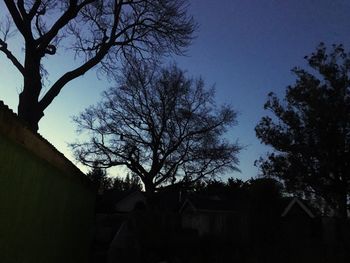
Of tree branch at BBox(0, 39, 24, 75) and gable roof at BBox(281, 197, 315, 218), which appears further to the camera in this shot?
gable roof at BBox(281, 197, 315, 218)

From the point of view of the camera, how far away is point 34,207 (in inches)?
268

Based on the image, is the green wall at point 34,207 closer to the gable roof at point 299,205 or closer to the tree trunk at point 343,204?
the tree trunk at point 343,204

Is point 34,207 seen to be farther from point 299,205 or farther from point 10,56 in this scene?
point 299,205

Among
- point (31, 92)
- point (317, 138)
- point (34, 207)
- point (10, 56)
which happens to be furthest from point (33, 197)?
point (317, 138)

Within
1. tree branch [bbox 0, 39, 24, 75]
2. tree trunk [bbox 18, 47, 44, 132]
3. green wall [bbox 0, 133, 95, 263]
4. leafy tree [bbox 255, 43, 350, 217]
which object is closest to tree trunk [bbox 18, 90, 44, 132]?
tree trunk [bbox 18, 47, 44, 132]

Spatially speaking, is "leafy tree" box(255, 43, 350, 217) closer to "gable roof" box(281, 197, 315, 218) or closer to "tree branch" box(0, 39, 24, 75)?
"gable roof" box(281, 197, 315, 218)

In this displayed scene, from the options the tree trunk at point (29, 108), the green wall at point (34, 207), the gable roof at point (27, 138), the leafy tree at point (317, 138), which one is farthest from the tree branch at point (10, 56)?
the leafy tree at point (317, 138)

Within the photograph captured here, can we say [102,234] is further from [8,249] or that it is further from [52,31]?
[8,249]

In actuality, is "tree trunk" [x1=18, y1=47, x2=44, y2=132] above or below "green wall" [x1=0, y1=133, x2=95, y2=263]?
above

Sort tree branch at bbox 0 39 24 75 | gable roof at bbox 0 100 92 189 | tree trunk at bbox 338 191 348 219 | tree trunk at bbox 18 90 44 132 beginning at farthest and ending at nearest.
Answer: tree trunk at bbox 338 191 348 219, tree branch at bbox 0 39 24 75, tree trunk at bbox 18 90 44 132, gable roof at bbox 0 100 92 189

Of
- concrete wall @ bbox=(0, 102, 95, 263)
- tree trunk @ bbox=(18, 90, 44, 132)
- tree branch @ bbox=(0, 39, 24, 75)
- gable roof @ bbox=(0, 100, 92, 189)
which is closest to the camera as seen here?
gable roof @ bbox=(0, 100, 92, 189)

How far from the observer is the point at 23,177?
238 inches

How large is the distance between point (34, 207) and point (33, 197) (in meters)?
0.21

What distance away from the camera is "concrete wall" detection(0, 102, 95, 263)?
5.38 meters
